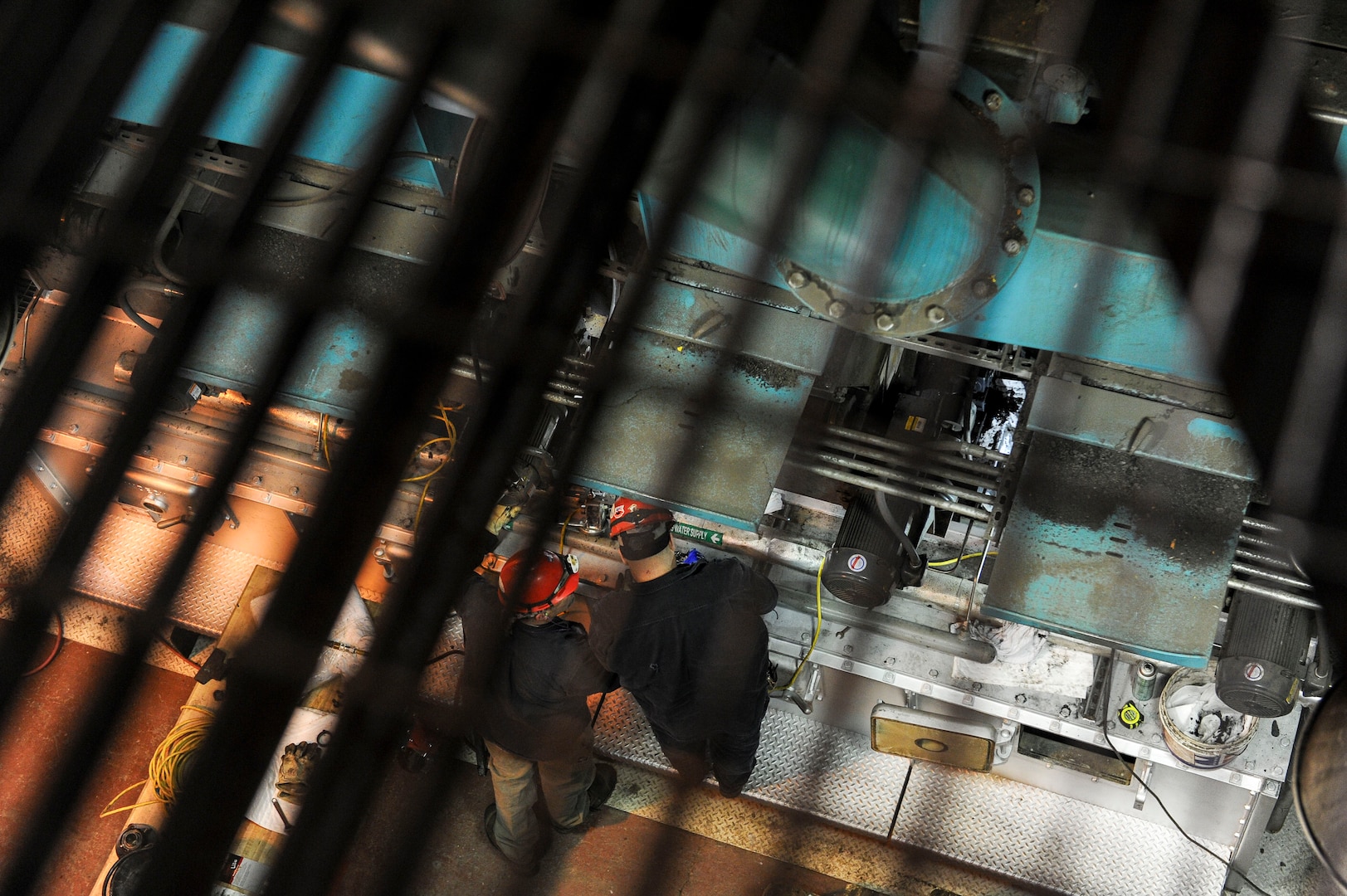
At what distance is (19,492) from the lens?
5.09 metres

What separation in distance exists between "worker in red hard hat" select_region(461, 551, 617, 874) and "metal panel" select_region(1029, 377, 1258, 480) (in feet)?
5.63

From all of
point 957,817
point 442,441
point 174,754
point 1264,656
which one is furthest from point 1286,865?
point 174,754

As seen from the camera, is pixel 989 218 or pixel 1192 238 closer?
pixel 1192 238

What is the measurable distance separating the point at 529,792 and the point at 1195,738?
264 centimetres

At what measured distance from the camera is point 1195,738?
141 inches

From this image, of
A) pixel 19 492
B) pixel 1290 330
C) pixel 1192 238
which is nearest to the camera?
pixel 1290 330

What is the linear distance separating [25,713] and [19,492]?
120cm

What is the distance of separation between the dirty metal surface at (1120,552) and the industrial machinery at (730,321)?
0.04 feet

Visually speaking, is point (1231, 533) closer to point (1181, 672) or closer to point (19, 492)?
point (1181, 672)

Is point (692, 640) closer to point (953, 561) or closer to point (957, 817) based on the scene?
point (953, 561)

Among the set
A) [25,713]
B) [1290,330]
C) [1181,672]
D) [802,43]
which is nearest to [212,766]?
[802,43]

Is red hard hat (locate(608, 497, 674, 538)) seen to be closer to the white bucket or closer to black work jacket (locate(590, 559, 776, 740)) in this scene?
black work jacket (locate(590, 559, 776, 740))

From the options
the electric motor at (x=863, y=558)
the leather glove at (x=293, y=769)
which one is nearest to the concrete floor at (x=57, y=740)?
the leather glove at (x=293, y=769)

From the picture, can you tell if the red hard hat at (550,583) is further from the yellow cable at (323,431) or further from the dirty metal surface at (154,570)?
the dirty metal surface at (154,570)
